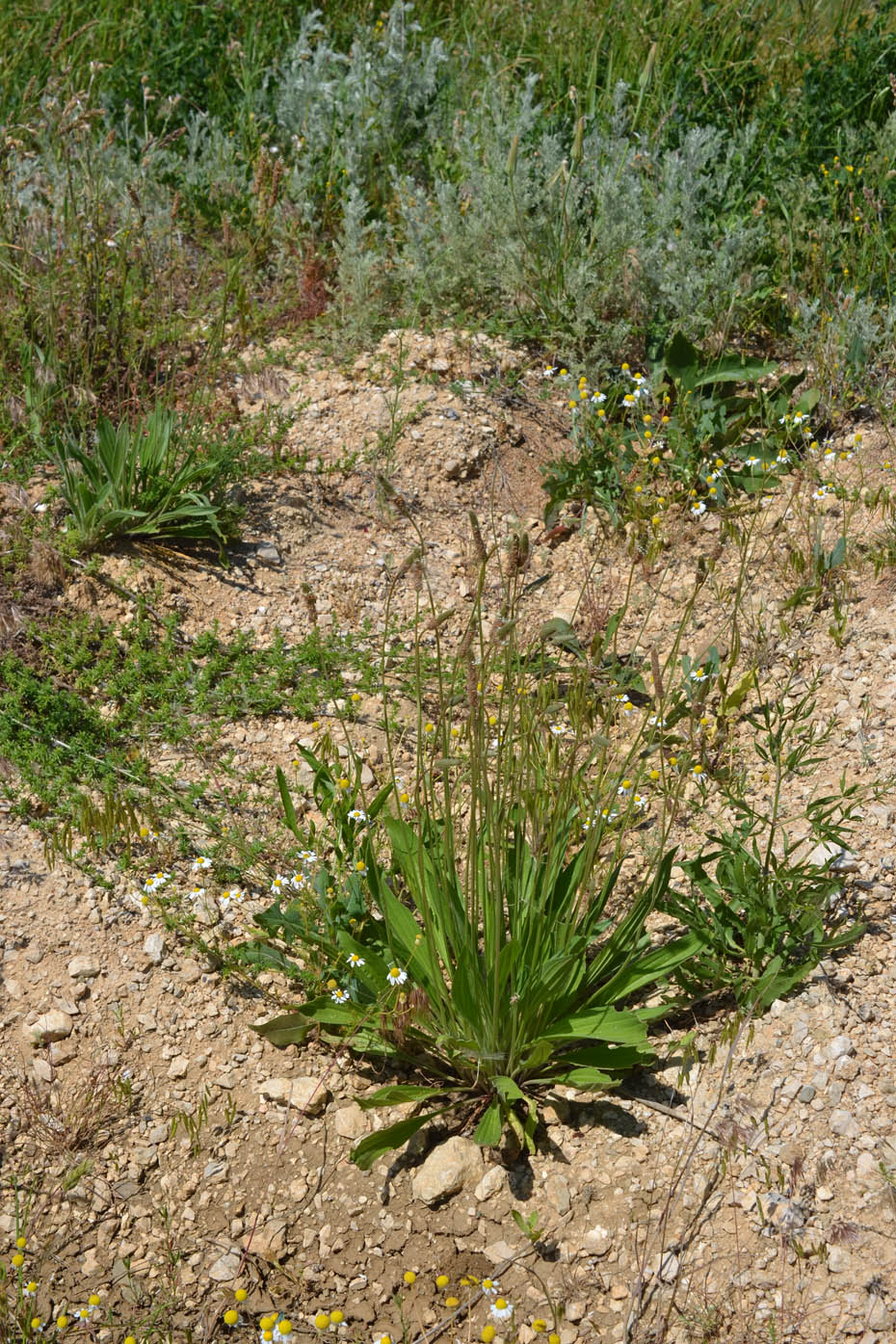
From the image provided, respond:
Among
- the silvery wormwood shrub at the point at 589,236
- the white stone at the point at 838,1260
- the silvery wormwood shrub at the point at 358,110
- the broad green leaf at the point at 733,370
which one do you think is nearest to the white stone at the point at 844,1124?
the white stone at the point at 838,1260

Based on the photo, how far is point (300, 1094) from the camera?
2.92m

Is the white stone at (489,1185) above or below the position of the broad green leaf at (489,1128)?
below

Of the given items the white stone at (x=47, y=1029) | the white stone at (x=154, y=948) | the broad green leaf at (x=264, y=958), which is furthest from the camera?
the white stone at (x=154, y=948)

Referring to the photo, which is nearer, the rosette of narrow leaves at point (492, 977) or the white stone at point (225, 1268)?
the white stone at point (225, 1268)

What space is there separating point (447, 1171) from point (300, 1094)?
17.1 inches

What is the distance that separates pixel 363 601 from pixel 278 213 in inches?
90.7

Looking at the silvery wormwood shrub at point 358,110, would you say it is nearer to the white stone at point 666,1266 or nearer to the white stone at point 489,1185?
the white stone at point 489,1185

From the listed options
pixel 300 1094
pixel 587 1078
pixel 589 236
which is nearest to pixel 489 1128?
pixel 587 1078

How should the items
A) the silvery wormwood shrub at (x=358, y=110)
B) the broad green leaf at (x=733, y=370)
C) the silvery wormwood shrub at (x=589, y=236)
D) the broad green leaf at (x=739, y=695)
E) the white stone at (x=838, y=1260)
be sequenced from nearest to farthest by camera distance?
the white stone at (x=838, y=1260) → the broad green leaf at (x=739, y=695) → the broad green leaf at (x=733, y=370) → the silvery wormwood shrub at (x=589, y=236) → the silvery wormwood shrub at (x=358, y=110)

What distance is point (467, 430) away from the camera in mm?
4879

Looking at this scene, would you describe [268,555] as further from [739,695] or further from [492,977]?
[492,977]

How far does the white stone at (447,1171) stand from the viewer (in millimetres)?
2686

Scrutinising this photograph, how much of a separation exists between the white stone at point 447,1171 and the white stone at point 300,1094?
304 mm

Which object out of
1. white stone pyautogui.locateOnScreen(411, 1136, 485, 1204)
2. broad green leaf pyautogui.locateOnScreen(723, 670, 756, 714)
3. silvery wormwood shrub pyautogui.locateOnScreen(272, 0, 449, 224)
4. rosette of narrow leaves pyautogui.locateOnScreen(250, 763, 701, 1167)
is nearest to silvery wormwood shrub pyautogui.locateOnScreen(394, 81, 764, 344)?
silvery wormwood shrub pyautogui.locateOnScreen(272, 0, 449, 224)
